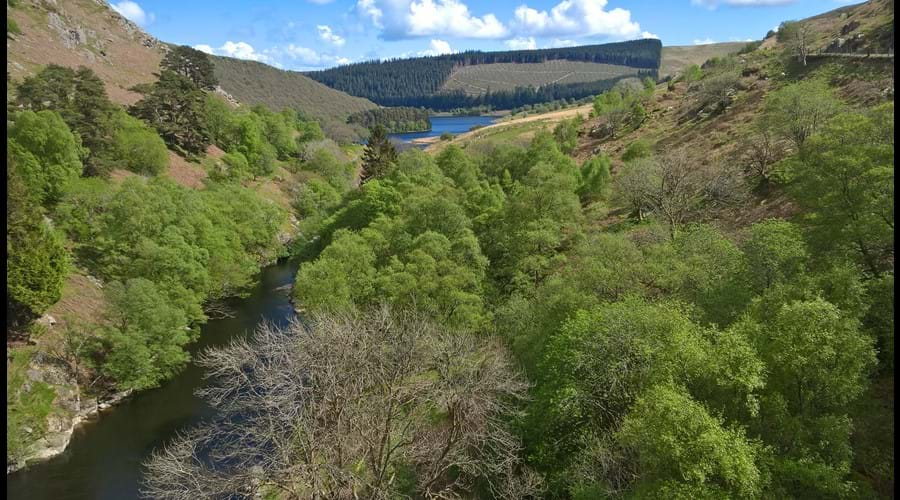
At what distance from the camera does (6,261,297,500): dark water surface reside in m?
29.2

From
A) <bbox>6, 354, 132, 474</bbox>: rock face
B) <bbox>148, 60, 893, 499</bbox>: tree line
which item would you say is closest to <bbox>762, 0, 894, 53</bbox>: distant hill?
<bbox>148, 60, 893, 499</bbox>: tree line

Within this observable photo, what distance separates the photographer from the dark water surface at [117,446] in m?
29.2

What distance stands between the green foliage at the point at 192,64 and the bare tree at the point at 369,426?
373ft

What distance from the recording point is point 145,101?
83.1 metres

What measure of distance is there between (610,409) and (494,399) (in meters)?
5.10

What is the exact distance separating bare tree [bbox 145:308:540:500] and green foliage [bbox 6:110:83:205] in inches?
1442

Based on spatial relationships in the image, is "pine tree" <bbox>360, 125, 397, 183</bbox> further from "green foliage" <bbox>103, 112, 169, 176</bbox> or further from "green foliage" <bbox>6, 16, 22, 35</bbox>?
"green foliage" <bbox>6, 16, 22, 35</bbox>

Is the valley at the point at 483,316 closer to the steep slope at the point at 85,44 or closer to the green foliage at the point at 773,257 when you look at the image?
the green foliage at the point at 773,257

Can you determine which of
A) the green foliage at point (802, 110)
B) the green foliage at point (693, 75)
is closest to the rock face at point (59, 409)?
the green foliage at point (802, 110)

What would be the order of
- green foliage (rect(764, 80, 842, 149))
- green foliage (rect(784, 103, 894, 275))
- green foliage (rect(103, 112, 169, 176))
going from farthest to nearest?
1. green foliage (rect(103, 112, 169, 176))
2. green foliage (rect(764, 80, 842, 149))
3. green foliage (rect(784, 103, 894, 275))

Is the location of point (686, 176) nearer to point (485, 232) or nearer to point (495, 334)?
point (485, 232)

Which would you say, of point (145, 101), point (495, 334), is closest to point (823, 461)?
point (495, 334)

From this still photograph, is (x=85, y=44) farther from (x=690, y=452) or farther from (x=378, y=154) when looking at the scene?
(x=690, y=452)

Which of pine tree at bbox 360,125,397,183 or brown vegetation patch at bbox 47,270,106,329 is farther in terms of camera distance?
pine tree at bbox 360,125,397,183
